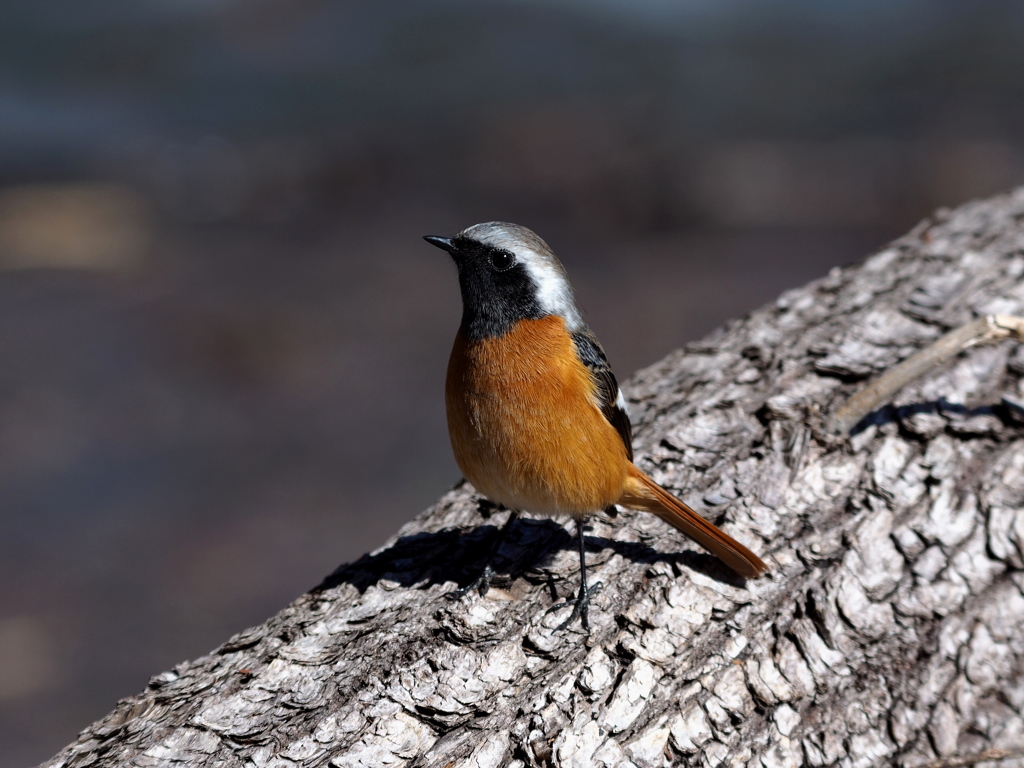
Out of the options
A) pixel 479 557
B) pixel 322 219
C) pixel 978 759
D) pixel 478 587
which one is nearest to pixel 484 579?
pixel 478 587

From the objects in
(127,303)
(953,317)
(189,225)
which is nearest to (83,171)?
(189,225)

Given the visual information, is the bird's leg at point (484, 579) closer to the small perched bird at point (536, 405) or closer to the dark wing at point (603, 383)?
the small perched bird at point (536, 405)

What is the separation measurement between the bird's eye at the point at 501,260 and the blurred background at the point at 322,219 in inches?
181

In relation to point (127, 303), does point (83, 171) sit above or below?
above

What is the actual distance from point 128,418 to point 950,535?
8257mm

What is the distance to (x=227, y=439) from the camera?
9719 millimetres

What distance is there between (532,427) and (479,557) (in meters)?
0.79

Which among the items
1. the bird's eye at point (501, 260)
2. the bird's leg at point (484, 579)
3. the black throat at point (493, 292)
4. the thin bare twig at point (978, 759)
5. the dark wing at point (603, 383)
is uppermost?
the bird's eye at point (501, 260)

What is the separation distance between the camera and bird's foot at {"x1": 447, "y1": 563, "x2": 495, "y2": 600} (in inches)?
161

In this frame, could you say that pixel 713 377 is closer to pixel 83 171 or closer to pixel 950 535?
pixel 950 535

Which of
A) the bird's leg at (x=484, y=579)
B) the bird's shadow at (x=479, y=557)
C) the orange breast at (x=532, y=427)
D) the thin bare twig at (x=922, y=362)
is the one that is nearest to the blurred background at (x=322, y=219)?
the bird's shadow at (x=479, y=557)

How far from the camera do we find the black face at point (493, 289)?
14.3ft

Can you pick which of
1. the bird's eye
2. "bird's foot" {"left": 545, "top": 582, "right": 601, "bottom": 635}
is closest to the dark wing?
the bird's eye

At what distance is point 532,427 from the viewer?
4.14 metres
